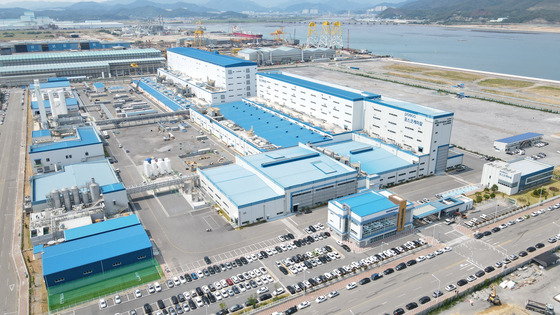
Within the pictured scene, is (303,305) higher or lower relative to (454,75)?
lower

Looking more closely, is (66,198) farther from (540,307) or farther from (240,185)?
(540,307)

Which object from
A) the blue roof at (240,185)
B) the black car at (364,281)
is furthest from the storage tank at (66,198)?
the black car at (364,281)

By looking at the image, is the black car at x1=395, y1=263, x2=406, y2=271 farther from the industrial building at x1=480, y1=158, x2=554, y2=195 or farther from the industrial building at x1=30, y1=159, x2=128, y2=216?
the industrial building at x1=30, y1=159, x2=128, y2=216

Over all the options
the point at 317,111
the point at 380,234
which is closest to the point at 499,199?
the point at 380,234

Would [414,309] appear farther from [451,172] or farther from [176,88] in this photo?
[176,88]

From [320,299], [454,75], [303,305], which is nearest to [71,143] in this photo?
[303,305]

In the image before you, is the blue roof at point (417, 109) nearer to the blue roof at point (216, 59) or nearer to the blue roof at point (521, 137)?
the blue roof at point (521, 137)
